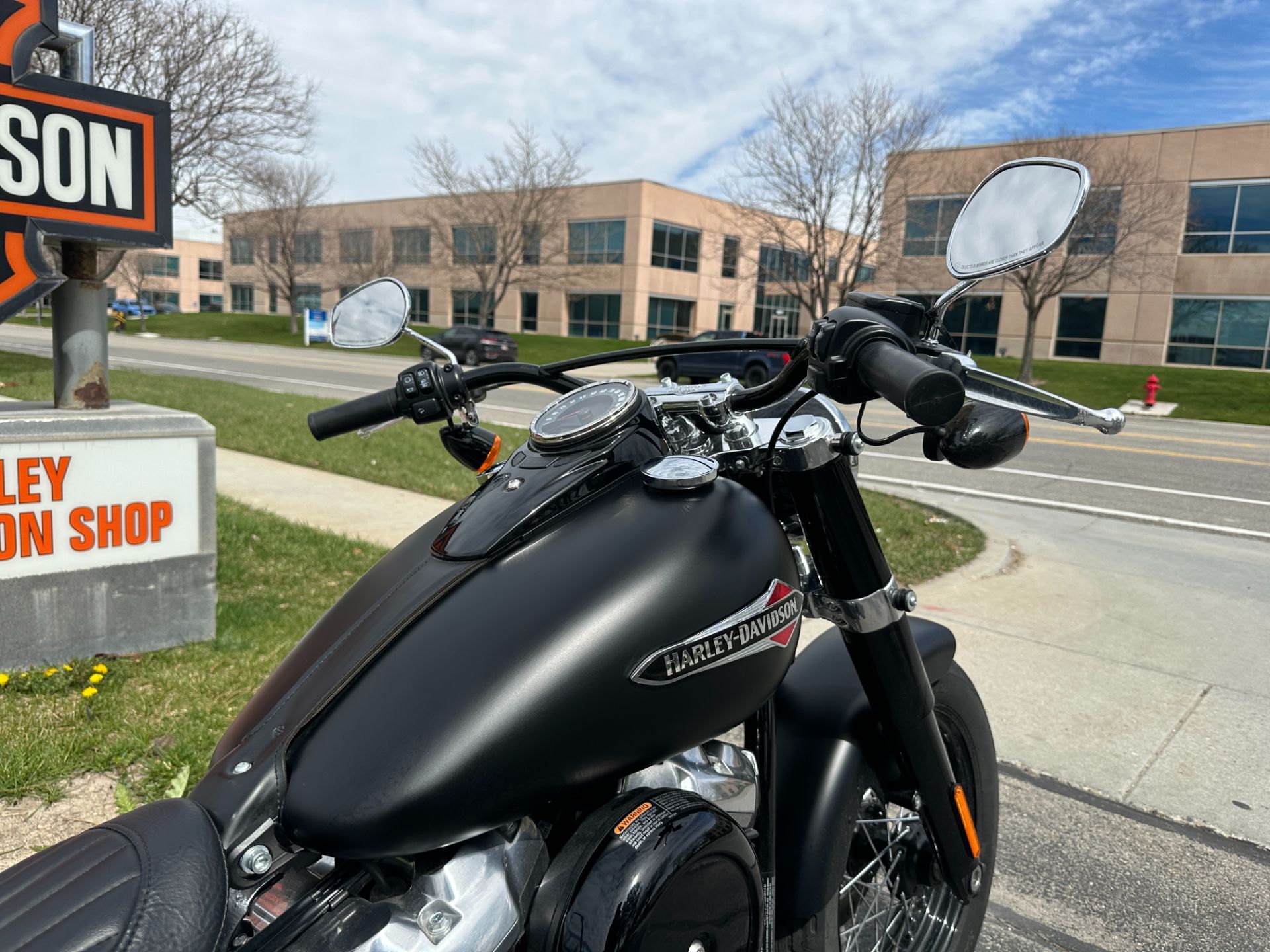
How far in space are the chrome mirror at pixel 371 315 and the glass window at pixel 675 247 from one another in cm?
4212

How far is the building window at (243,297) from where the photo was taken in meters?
62.8

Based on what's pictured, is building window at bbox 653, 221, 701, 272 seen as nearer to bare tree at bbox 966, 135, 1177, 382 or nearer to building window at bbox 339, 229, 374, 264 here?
building window at bbox 339, 229, 374, 264

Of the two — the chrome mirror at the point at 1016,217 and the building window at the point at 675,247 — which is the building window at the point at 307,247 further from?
the chrome mirror at the point at 1016,217

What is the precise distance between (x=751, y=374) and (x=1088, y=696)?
19.8 meters

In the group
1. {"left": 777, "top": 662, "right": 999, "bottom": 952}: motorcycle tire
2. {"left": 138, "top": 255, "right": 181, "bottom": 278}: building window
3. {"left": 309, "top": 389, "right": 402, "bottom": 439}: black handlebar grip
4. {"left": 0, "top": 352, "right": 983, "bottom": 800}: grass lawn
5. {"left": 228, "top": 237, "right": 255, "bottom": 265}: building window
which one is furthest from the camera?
{"left": 138, "top": 255, "right": 181, "bottom": 278}: building window

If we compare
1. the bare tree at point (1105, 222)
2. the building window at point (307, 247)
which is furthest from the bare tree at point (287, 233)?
the bare tree at point (1105, 222)

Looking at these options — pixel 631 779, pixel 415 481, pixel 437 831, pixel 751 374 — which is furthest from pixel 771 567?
pixel 751 374

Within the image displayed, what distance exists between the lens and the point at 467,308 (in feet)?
157

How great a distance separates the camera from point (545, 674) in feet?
3.65

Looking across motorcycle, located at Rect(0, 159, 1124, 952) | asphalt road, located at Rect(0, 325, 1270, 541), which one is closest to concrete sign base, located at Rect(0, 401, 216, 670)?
motorcycle, located at Rect(0, 159, 1124, 952)

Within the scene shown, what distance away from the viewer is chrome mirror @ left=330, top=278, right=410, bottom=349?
1.88 m

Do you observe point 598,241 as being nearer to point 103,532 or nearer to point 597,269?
point 597,269

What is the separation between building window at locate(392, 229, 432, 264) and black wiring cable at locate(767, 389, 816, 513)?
4625cm

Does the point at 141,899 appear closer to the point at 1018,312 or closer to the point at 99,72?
the point at 99,72
